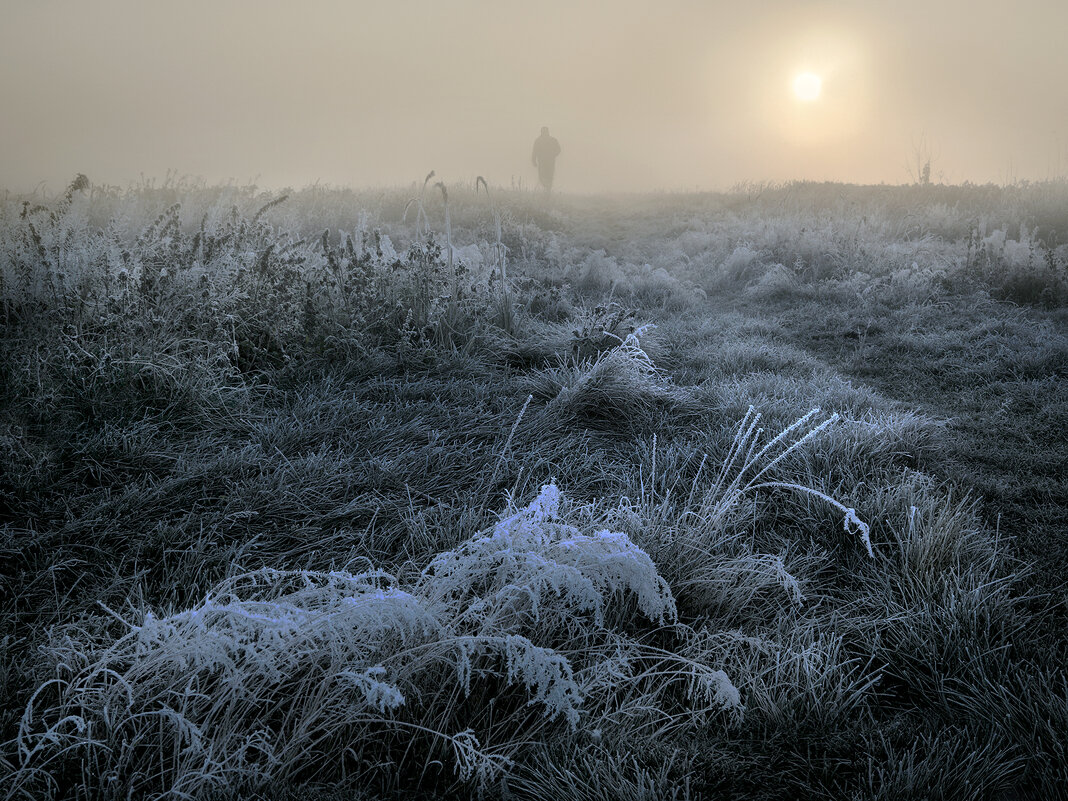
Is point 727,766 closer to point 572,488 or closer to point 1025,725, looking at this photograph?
point 1025,725

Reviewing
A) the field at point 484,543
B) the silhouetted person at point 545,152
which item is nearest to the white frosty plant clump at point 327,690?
the field at point 484,543

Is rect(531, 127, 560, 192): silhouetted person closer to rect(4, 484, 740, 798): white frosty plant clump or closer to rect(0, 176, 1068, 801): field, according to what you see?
rect(0, 176, 1068, 801): field

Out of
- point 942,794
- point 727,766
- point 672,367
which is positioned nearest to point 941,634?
point 942,794

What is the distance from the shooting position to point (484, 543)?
1531 millimetres

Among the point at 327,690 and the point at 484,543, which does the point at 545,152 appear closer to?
the point at 484,543

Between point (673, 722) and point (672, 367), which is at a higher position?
point (672, 367)

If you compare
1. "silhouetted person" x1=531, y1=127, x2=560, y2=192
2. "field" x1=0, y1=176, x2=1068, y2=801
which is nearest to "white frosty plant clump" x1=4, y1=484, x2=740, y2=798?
"field" x1=0, y1=176, x2=1068, y2=801

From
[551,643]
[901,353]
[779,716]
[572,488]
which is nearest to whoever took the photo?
[779,716]

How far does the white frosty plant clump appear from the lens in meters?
1.16

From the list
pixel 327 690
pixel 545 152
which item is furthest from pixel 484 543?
pixel 545 152

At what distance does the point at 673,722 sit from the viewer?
138cm

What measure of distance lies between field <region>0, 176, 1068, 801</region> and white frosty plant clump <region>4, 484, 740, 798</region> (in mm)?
11

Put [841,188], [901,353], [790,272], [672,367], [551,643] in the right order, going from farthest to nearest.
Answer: [841,188]
[790,272]
[901,353]
[672,367]
[551,643]

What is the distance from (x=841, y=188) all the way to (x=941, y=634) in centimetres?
1630
